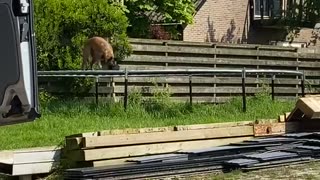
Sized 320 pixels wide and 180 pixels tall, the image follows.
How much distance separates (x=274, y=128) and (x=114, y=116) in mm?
3332

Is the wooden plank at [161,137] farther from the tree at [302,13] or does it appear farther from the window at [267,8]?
the window at [267,8]

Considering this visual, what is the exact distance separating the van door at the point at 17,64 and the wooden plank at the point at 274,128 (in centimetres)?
684

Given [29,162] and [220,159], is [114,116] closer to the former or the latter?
[220,159]

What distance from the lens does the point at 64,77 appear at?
49.7ft

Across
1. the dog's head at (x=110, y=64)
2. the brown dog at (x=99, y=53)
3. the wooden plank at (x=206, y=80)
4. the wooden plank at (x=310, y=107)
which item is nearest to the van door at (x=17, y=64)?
the wooden plank at (x=310, y=107)

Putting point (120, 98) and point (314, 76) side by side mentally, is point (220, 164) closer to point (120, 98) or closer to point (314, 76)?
point (120, 98)

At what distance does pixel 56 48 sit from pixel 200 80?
4.17 m

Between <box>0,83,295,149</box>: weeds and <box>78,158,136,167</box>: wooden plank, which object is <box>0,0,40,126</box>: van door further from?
<box>0,83,295,149</box>: weeds

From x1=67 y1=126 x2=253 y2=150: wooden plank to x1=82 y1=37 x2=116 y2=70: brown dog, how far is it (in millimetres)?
4981

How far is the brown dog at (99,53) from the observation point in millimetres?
15133

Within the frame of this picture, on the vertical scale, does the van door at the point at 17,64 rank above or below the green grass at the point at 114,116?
above

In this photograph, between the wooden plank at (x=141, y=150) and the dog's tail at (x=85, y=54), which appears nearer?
the wooden plank at (x=141, y=150)

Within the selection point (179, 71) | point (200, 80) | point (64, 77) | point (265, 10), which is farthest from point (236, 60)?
point (265, 10)

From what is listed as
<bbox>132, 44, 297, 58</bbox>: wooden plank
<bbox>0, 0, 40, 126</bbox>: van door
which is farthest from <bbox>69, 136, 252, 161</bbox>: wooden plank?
<bbox>132, 44, 297, 58</bbox>: wooden plank
